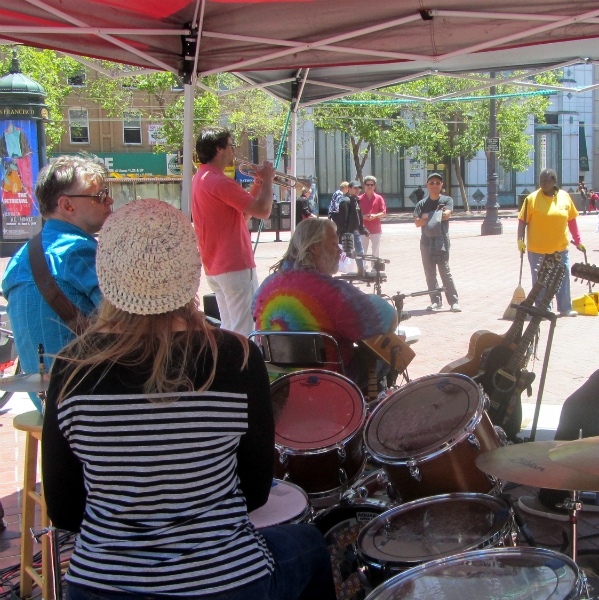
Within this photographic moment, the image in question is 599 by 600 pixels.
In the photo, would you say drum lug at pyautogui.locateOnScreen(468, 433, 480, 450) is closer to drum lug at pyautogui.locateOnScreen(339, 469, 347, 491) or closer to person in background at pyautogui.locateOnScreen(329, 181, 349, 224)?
drum lug at pyautogui.locateOnScreen(339, 469, 347, 491)

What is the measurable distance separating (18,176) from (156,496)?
13.0 meters

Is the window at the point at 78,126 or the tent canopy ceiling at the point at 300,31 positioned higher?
the window at the point at 78,126

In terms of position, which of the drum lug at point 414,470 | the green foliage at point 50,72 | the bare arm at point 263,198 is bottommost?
the drum lug at point 414,470

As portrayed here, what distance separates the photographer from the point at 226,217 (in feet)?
16.8

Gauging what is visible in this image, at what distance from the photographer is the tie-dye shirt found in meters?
3.78

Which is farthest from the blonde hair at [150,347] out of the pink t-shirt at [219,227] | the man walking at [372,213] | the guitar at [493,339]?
the man walking at [372,213]

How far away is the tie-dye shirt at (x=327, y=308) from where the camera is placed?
12.4 ft

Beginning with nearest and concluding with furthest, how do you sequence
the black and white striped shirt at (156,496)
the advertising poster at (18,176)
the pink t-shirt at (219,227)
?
the black and white striped shirt at (156,496), the pink t-shirt at (219,227), the advertising poster at (18,176)

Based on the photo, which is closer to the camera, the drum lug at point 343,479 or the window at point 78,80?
the drum lug at point 343,479

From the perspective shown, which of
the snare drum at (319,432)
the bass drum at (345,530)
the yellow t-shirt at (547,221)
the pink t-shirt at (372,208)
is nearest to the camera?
the bass drum at (345,530)

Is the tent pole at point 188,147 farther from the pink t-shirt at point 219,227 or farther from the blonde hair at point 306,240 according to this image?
the blonde hair at point 306,240

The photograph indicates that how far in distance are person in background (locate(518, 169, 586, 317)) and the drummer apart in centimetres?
497

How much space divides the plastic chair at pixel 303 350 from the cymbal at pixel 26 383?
1452 millimetres

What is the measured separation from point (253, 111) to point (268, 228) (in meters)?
7.59
